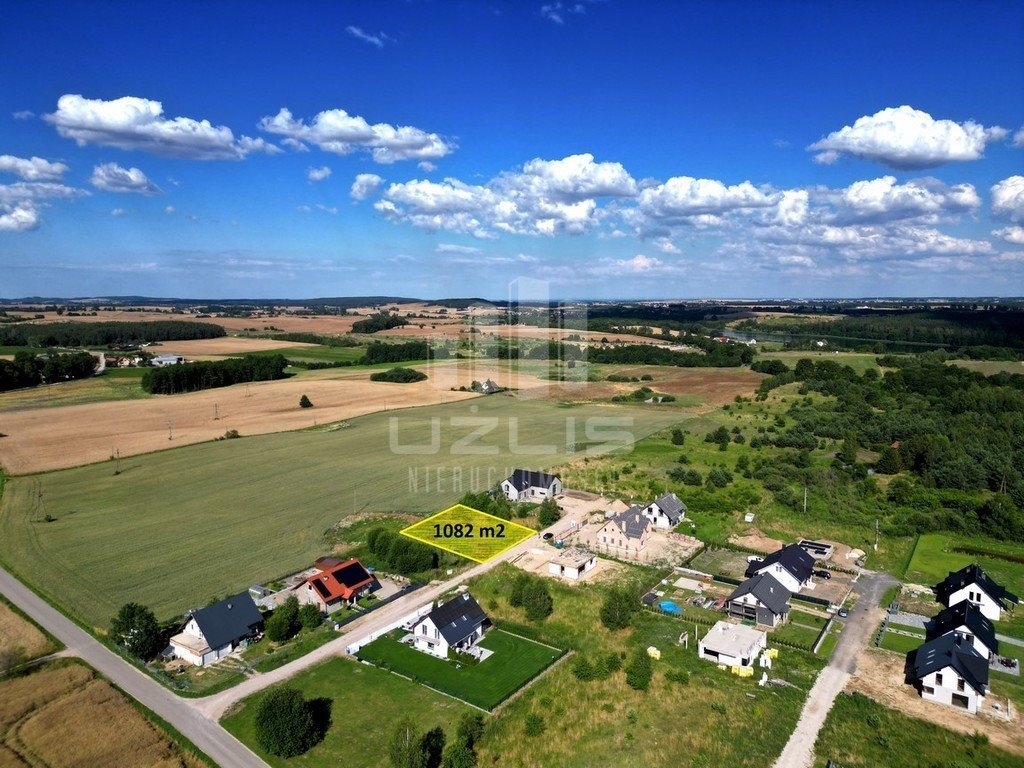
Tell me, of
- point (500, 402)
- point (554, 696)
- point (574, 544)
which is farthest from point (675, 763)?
point (500, 402)

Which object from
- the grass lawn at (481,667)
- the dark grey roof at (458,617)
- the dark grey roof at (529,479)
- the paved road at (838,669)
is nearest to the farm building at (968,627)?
the paved road at (838,669)

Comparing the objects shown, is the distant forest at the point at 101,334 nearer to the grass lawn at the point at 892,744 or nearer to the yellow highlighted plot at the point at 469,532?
the yellow highlighted plot at the point at 469,532

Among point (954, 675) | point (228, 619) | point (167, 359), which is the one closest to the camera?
point (954, 675)

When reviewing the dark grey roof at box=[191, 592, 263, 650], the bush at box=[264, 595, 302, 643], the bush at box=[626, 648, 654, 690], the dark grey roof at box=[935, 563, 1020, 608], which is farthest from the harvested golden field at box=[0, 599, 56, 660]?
the dark grey roof at box=[935, 563, 1020, 608]

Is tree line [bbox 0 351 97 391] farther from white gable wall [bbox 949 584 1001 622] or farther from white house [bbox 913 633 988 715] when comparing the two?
white gable wall [bbox 949 584 1001 622]

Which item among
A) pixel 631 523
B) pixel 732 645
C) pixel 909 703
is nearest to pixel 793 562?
pixel 732 645

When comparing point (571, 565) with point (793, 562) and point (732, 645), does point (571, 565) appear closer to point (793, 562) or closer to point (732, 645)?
point (732, 645)
